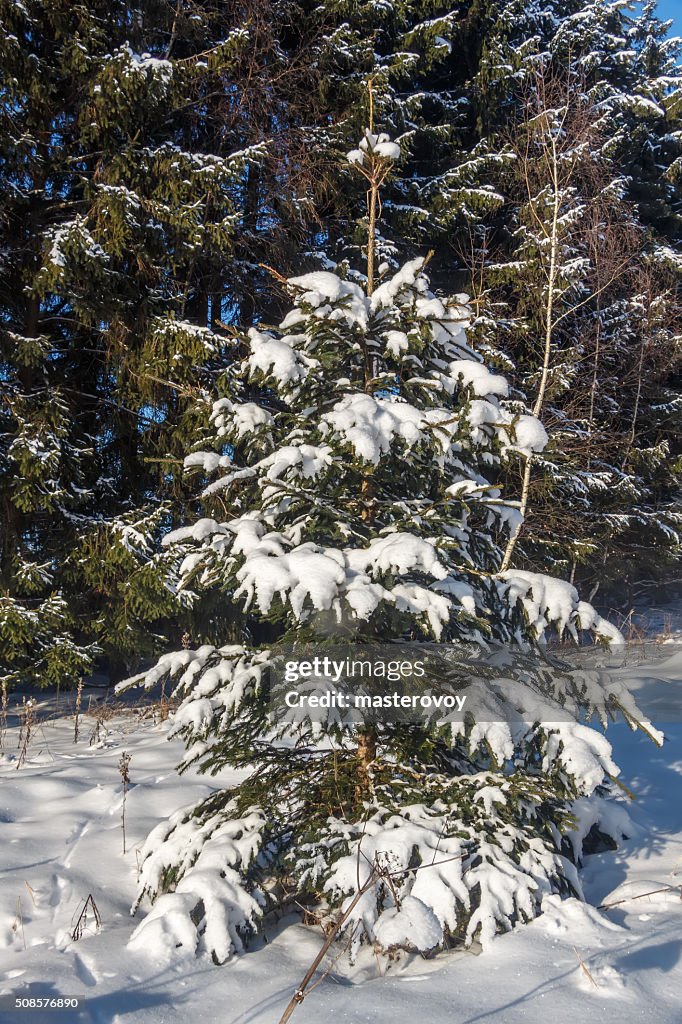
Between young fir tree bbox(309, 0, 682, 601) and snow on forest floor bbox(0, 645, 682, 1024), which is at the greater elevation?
young fir tree bbox(309, 0, 682, 601)

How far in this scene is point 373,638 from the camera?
10.1 ft

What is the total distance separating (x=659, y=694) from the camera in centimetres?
686

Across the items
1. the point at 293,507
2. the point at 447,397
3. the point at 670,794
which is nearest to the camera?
the point at 293,507

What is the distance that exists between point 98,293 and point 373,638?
512cm

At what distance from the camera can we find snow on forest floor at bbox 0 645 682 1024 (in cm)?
229

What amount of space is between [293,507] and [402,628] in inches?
30.1

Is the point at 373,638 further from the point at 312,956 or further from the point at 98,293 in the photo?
the point at 98,293

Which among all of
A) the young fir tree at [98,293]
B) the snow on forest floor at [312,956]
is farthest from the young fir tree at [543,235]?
the snow on forest floor at [312,956]

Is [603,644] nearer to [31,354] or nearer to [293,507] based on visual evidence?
[293,507]

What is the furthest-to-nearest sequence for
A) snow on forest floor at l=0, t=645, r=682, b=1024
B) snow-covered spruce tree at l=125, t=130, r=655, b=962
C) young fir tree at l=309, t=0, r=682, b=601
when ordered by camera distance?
young fir tree at l=309, t=0, r=682, b=601
snow-covered spruce tree at l=125, t=130, r=655, b=962
snow on forest floor at l=0, t=645, r=682, b=1024

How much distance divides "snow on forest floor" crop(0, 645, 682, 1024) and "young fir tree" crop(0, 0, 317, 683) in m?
2.78

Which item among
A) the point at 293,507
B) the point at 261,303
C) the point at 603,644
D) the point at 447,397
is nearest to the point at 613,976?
the point at 603,644

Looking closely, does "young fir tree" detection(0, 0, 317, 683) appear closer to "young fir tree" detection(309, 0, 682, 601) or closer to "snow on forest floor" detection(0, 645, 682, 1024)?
"young fir tree" detection(309, 0, 682, 601)

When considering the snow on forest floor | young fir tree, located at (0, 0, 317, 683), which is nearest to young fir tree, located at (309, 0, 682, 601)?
young fir tree, located at (0, 0, 317, 683)
